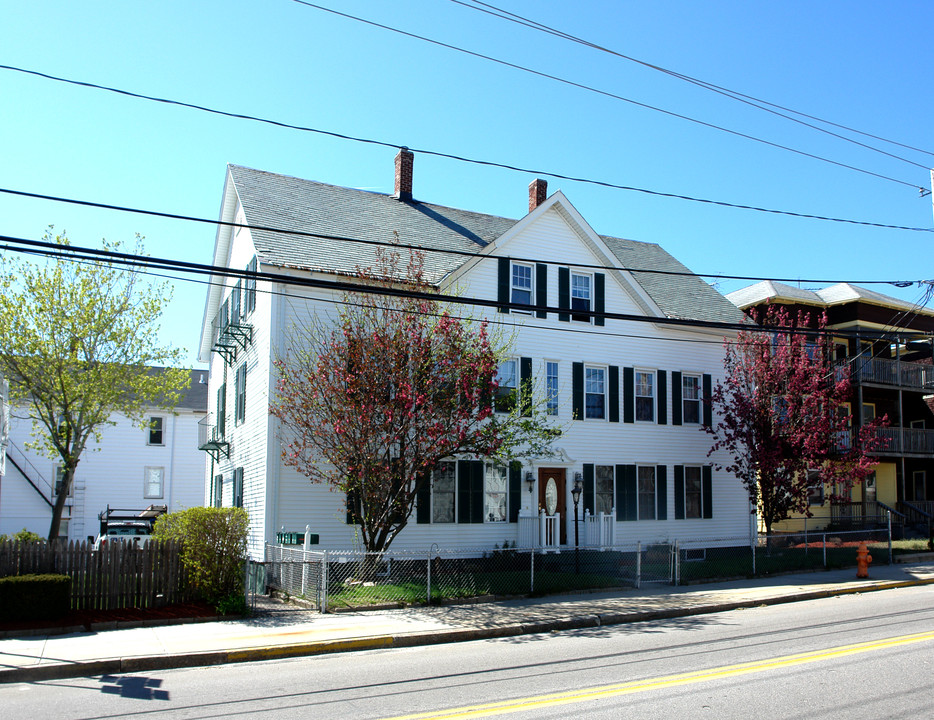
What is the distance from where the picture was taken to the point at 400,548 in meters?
20.2

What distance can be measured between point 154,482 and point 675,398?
2492 centimetres

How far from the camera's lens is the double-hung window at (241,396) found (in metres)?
22.9

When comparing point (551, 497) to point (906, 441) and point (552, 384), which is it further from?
point (906, 441)

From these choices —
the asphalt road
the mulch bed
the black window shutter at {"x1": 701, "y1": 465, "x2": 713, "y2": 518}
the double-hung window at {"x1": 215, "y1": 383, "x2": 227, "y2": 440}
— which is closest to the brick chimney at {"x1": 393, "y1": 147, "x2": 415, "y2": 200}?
the double-hung window at {"x1": 215, "y1": 383, "x2": 227, "y2": 440}

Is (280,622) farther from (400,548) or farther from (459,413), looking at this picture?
(400,548)

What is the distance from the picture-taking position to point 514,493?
72.6 ft

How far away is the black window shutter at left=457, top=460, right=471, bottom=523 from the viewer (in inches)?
834

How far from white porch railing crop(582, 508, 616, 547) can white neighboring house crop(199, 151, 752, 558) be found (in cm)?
15

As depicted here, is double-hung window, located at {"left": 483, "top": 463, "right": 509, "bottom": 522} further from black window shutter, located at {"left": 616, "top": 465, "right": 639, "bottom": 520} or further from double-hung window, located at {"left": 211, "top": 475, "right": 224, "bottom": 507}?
double-hung window, located at {"left": 211, "top": 475, "right": 224, "bottom": 507}

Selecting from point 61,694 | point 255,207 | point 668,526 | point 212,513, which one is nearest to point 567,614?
point 212,513

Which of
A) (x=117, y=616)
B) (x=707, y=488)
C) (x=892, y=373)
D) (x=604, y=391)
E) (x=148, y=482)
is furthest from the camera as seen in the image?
(x=148, y=482)

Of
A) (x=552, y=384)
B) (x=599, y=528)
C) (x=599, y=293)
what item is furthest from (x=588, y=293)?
(x=599, y=528)

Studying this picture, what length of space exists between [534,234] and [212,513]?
1299 cm

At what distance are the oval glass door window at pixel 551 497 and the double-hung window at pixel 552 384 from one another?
2012mm
